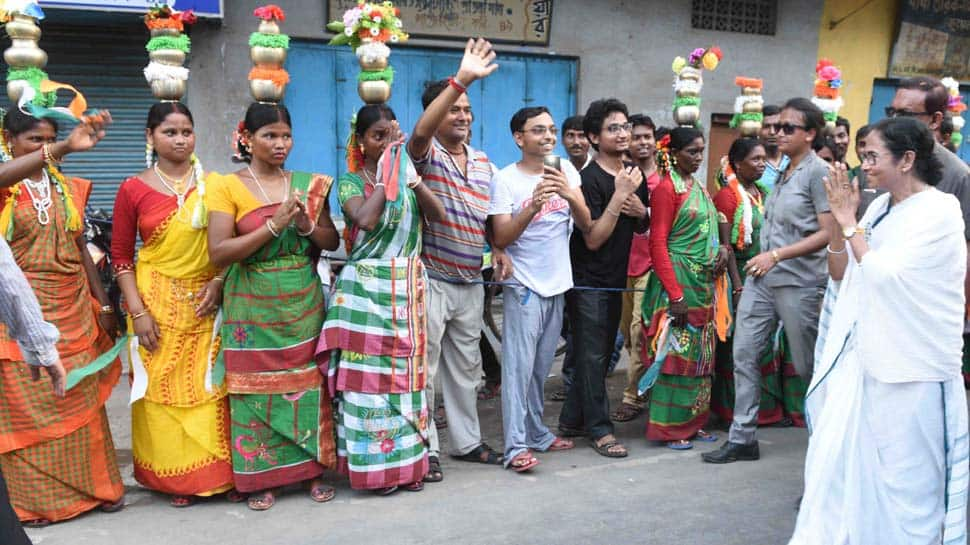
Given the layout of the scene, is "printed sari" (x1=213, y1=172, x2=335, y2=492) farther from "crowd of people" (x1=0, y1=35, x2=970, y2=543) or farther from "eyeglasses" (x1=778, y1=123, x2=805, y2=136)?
"eyeglasses" (x1=778, y1=123, x2=805, y2=136)

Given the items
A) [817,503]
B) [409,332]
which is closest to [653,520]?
[817,503]

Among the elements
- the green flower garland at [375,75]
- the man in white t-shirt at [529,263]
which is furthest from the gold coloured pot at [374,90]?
the man in white t-shirt at [529,263]

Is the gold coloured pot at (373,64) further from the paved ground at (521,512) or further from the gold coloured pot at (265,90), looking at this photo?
the paved ground at (521,512)

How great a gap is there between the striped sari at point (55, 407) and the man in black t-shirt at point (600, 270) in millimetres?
2413

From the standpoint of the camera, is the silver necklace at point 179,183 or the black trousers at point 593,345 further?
the black trousers at point 593,345

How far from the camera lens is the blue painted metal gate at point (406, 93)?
8.59 m

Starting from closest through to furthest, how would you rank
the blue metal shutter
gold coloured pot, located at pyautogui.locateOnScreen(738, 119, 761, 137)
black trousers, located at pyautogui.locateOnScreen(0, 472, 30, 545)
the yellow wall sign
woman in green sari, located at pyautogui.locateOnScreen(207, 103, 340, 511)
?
black trousers, located at pyautogui.locateOnScreen(0, 472, 30, 545) < woman in green sari, located at pyautogui.locateOnScreen(207, 103, 340, 511) < gold coloured pot, located at pyautogui.locateOnScreen(738, 119, 761, 137) < the blue metal shutter < the yellow wall sign

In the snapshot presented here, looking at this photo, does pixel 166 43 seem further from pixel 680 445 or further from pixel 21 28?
pixel 680 445

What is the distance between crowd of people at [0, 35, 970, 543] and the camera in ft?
10.3

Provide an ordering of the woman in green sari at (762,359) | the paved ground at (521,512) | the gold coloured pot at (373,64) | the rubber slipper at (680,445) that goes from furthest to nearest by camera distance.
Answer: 1. the woman in green sari at (762,359)
2. the rubber slipper at (680,445)
3. the gold coloured pot at (373,64)
4. the paved ground at (521,512)

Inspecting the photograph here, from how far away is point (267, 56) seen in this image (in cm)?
389

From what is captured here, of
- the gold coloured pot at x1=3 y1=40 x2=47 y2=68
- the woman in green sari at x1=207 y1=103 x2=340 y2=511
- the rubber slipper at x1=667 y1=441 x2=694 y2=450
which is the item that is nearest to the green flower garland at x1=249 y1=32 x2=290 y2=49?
the woman in green sari at x1=207 y1=103 x2=340 y2=511

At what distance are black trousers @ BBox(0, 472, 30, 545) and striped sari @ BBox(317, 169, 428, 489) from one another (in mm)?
1709

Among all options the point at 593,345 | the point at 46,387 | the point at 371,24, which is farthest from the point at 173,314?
the point at 593,345
